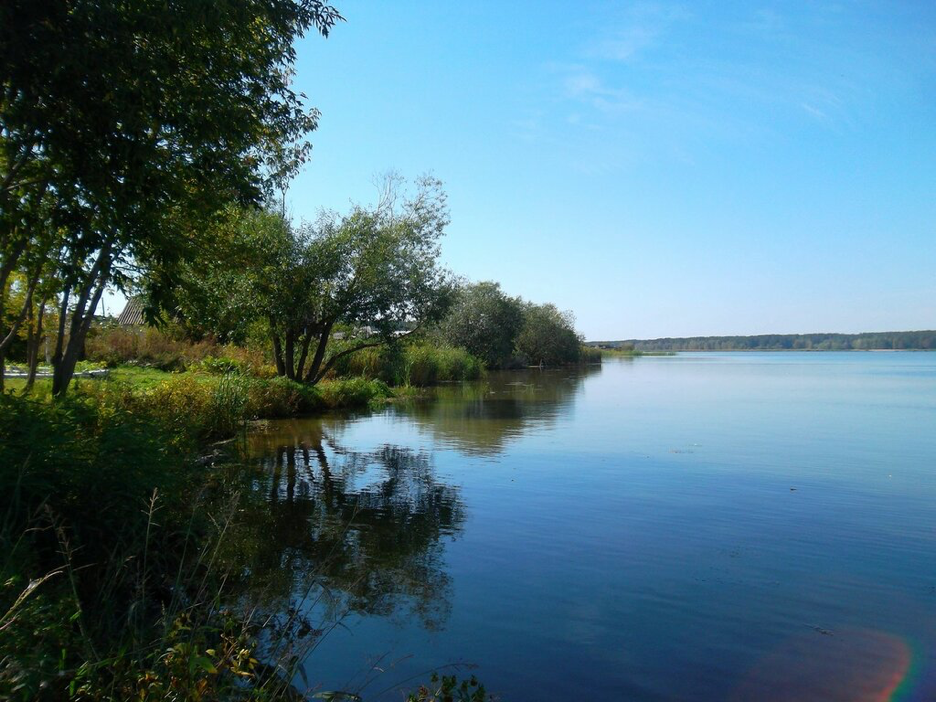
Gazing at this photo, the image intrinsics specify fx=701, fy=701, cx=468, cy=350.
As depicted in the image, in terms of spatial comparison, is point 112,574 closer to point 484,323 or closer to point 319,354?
point 319,354

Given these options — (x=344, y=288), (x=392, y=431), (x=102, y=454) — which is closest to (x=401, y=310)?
(x=344, y=288)

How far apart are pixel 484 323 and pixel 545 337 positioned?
15108mm

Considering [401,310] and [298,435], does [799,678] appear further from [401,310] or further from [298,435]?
[401,310]

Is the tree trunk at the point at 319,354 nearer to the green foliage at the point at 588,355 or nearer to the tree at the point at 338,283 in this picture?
the tree at the point at 338,283

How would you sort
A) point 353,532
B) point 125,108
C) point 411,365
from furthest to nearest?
1. point 411,365
2. point 353,532
3. point 125,108

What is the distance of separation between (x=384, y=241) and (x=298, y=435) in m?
9.31

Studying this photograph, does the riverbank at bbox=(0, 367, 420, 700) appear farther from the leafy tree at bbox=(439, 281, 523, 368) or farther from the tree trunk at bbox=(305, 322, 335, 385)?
the leafy tree at bbox=(439, 281, 523, 368)

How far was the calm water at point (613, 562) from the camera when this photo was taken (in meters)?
5.86

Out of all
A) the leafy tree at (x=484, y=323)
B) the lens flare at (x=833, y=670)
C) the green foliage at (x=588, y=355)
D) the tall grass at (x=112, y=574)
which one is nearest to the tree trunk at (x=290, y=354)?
the tall grass at (x=112, y=574)

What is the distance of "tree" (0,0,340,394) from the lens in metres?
6.42

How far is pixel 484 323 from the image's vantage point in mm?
59281

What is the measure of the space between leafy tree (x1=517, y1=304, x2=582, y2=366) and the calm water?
52.9m

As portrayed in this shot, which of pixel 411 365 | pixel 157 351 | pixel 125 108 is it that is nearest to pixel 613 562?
pixel 125 108

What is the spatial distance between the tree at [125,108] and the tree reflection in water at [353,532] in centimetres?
365
